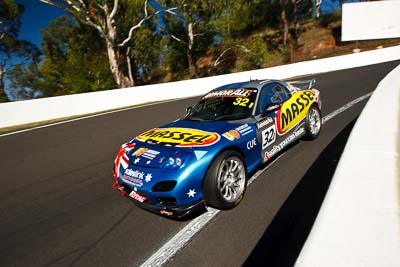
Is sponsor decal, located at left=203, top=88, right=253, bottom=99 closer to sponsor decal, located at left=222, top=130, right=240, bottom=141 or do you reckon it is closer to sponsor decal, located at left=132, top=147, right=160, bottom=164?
sponsor decal, located at left=222, top=130, right=240, bottom=141

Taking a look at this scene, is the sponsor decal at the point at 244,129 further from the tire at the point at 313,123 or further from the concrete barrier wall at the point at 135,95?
the concrete barrier wall at the point at 135,95

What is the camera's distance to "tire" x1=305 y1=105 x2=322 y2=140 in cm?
498

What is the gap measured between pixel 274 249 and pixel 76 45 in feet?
152

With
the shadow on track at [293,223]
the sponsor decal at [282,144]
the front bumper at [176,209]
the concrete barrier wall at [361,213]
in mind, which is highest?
the concrete barrier wall at [361,213]

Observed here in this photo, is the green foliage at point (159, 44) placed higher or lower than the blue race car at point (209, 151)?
higher

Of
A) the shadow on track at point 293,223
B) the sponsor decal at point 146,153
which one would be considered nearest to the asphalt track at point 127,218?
the shadow on track at point 293,223

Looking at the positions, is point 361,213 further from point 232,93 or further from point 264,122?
point 232,93

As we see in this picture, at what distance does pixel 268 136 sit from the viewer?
152 inches

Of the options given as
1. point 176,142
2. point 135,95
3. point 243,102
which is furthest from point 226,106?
point 135,95

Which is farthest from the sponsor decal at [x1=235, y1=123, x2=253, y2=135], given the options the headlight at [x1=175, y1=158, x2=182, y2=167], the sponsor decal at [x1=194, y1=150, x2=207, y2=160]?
the headlight at [x1=175, y1=158, x2=182, y2=167]

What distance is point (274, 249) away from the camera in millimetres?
2469

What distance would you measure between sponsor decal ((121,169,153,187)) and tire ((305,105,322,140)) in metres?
3.28

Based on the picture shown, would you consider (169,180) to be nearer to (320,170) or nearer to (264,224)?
(264,224)

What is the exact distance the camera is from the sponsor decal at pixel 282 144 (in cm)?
392
